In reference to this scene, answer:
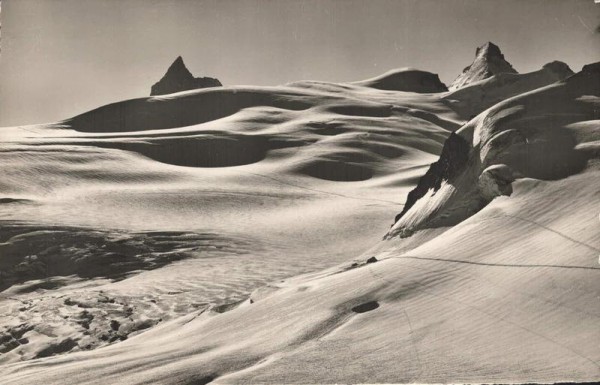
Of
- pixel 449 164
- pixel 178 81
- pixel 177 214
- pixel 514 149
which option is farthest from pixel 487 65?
pixel 514 149

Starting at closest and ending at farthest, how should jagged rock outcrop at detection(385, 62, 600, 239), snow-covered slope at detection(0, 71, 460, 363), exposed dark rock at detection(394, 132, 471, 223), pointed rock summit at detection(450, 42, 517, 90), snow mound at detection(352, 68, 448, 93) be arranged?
jagged rock outcrop at detection(385, 62, 600, 239)
exposed dark rock at detection(394, 132, 471, 223)
snow-covered slope at detection(0, 71, 460, 363)
pointed rock summit at detection(450, 42, 517, 90)
snow mound at detection(352, 68, 448, 93)

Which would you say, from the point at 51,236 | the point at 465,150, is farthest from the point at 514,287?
the point at 51,236

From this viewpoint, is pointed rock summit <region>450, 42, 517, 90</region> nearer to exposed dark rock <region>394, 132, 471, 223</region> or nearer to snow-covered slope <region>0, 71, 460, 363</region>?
snow-covered slope <region>0, 71, 460, 363</region>

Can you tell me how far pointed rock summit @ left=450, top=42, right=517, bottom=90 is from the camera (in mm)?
52969

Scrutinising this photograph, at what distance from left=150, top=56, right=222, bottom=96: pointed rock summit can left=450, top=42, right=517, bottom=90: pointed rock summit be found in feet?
106

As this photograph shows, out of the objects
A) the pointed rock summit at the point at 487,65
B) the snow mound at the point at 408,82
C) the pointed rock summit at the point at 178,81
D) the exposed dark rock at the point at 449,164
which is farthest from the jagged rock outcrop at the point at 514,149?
the pointed rock summit at the point at 178,81

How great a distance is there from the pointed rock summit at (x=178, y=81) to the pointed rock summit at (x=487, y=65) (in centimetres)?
3227

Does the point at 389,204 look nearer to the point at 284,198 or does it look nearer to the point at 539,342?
the point at 284,198

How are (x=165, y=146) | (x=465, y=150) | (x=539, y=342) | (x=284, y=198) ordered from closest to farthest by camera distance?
(x=539, y=342) → (x=465, y=150) → (x=284, y=198) → (x=165, y=146)

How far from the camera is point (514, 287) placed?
3471mm

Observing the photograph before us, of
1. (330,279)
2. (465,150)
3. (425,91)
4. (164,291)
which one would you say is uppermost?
(425,91)

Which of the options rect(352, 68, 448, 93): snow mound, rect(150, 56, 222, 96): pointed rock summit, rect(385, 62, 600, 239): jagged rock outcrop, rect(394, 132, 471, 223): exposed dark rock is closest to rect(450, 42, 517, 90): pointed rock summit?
rect(352, 68, 448, 93): snow mound

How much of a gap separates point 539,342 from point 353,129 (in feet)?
83.4

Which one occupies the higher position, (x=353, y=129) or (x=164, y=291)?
(x=353, y=129)
